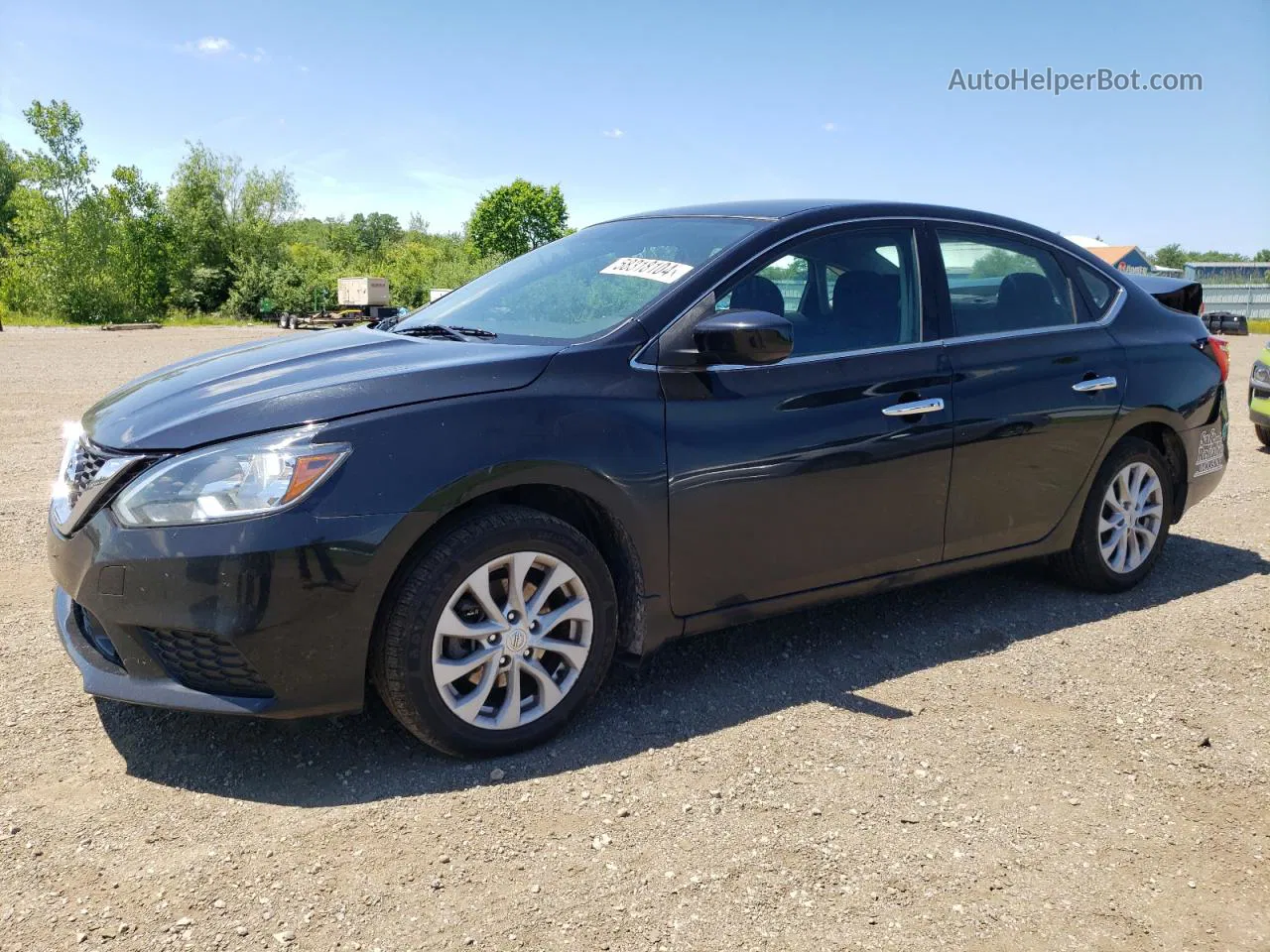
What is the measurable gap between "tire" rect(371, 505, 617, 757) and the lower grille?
0.34 meters

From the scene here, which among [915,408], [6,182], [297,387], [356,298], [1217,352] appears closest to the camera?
[297,387]

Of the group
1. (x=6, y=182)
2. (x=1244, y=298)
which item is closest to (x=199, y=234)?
(x=6, y=182)

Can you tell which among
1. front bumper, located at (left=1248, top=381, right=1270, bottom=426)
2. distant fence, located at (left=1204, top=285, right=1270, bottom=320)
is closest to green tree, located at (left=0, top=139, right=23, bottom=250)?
distant fence, located at (left=1204, top=285, right=1270, bottom=320)

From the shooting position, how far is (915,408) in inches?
149

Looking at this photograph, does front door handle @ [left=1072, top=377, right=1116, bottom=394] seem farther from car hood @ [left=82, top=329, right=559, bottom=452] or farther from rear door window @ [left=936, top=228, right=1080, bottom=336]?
car hood @ [left=82, top=329, right=559, bottom=452]

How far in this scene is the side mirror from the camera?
317cm

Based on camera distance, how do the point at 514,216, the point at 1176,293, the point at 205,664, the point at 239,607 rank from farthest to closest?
the point at 514,216, the point at 1176,293, the point at 205,664, the point at 239,607

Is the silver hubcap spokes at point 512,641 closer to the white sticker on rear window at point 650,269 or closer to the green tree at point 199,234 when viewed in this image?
the white sticker on rear window at point 650,269

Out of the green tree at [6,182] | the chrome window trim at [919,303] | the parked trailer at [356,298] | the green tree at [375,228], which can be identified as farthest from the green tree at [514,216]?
the chrome window trim at [919,303]

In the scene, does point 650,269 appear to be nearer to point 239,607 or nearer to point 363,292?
point 239,607

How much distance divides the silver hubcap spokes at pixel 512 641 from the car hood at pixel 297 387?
559 millimetres

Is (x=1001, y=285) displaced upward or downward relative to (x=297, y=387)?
upward

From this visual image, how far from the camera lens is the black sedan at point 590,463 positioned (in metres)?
2.75

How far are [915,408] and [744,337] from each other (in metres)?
0.95
